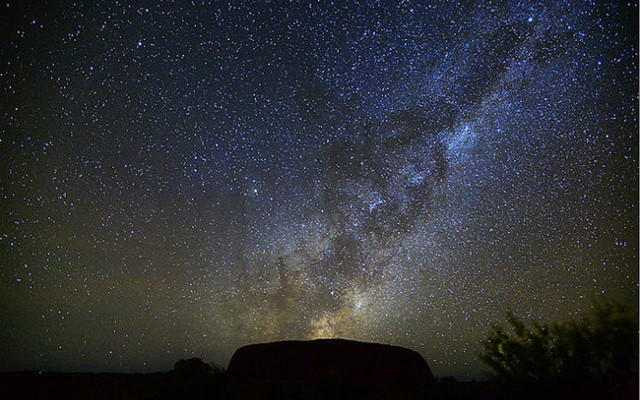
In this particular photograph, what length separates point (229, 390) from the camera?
8.12 meters

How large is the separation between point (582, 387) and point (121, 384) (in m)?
9.50

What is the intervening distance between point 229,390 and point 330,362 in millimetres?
6220

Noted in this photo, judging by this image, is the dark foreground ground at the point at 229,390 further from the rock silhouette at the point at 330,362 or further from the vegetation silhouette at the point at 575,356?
the rock silhouette at the point at 330,362

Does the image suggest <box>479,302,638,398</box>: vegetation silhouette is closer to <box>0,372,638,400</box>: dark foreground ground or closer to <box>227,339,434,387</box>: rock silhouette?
<box>0,372,638,400</box>: dark foreground ground

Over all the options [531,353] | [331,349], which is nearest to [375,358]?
[331,349]

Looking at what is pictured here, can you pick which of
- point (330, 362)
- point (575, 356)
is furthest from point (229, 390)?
point (575, 356)

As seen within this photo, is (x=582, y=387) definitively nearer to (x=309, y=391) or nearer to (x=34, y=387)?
(x=309, y=391)

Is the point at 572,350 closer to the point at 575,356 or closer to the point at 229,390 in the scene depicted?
the point at 575,356

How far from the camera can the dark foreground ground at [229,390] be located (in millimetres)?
7191

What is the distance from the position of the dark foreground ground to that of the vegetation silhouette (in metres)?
0.05

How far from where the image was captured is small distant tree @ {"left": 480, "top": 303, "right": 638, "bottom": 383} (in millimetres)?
9398

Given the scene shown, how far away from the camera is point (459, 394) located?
7.34 meters

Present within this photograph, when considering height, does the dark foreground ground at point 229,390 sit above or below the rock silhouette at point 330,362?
below

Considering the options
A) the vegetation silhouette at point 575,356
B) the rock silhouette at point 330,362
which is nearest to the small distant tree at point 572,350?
the vegetation silhouette at point 575,356
